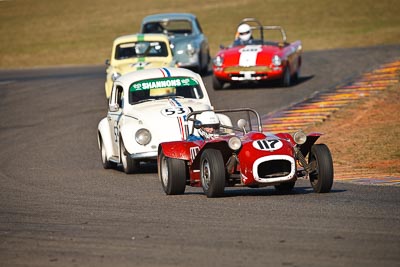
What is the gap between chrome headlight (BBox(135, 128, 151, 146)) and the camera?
44.0 ft

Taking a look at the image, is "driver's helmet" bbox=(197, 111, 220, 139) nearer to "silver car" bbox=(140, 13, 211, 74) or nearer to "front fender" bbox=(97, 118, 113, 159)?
"front fender" bbox=(97, 118, 113, 159)

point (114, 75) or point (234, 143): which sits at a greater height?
point (234, 143)

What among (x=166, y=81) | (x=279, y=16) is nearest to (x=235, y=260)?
(x=166, y=81)

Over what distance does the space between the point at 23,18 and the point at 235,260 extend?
43.1m

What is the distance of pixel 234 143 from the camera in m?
10.0

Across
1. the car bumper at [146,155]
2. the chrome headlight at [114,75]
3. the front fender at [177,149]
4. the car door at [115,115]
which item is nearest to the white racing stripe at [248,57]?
the chrome headlight at [114,75]

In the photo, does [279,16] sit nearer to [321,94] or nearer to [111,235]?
[321,94]

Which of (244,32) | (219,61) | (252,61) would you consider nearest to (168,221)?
(252,61)

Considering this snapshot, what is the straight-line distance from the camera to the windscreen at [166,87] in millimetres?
14430

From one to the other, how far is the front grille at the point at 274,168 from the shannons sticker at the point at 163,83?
4580 millimetres

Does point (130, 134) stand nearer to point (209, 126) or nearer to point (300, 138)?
point (209, 126)

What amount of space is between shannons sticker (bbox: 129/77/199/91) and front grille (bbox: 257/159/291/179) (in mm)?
4580

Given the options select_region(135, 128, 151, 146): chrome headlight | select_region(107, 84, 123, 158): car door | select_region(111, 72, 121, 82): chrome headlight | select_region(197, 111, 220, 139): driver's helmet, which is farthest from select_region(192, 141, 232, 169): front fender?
select_region(111, 72, 121, 82): chrome headlight

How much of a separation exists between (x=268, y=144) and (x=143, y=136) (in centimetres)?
368
